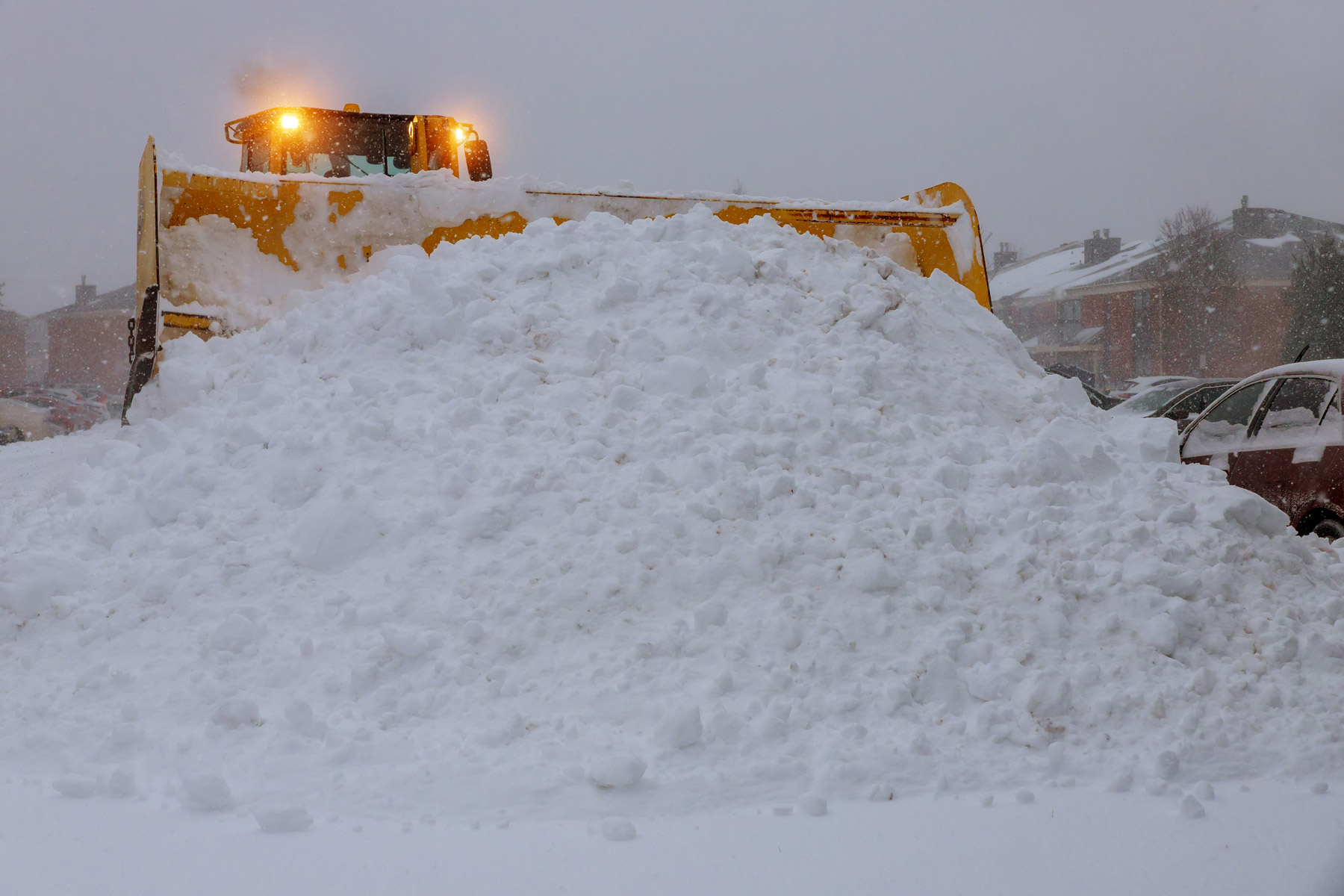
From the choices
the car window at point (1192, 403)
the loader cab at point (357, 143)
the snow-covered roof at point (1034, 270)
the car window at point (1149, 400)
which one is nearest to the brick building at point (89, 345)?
the snow-covered roof at point (1034, 270)

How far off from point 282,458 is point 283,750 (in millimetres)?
1581

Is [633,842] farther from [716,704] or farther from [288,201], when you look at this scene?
[288,201]

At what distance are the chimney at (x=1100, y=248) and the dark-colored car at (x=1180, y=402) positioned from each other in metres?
27.4

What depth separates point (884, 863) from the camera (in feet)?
7.45

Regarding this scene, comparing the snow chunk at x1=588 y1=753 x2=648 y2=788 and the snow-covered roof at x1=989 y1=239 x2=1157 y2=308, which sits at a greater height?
the snow-covered roof at x1=989 y1=239 x2=1157 y2=308

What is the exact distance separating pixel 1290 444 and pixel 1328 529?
1.77 ft

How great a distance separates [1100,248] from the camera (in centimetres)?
4144

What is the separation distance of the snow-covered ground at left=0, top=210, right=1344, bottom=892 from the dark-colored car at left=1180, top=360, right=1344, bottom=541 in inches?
22.5

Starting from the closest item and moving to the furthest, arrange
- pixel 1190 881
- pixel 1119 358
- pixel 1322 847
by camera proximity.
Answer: pixel 1190 881 → pixel 1322 847 → pixel 1119 358

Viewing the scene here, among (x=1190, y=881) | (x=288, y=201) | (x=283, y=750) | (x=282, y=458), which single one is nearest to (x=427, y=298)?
(x=282, y=458)

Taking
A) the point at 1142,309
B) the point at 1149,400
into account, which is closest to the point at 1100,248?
the point at 1142,309

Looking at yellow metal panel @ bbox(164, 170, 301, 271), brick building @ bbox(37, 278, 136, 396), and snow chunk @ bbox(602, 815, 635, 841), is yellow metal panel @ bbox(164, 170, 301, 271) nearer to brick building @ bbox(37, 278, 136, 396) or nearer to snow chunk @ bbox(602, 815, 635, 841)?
snow chunk @ bbox(602, 815, 635, 841)

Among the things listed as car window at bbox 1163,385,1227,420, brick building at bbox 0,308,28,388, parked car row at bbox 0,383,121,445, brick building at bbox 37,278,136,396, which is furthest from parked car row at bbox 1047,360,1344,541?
brick building at bbox 37,278,136,396

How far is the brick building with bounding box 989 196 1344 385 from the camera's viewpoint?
3142 cm
